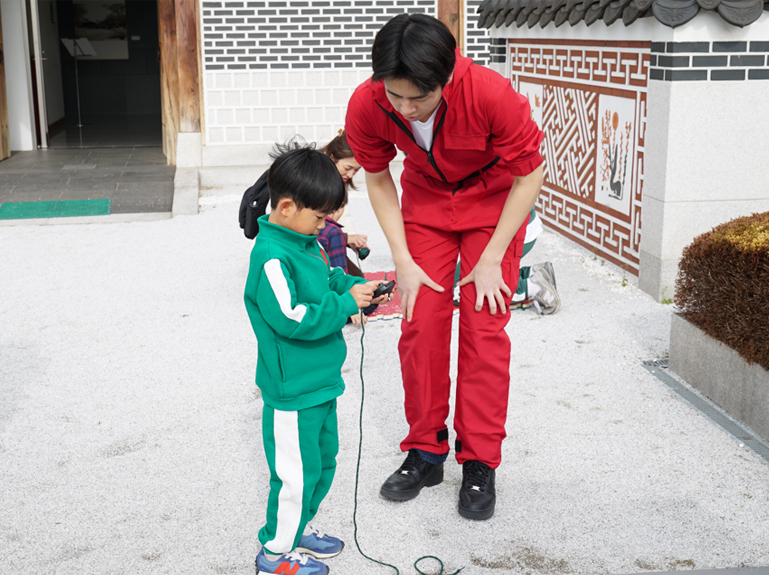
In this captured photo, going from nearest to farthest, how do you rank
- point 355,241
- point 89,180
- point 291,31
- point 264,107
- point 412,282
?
point 412,282 → point 355,241 → point 89,180 → point 291,31 → point 264,107

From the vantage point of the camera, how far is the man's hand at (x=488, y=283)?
104 inches

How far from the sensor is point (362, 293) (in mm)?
2307

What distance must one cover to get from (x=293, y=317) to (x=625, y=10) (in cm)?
374

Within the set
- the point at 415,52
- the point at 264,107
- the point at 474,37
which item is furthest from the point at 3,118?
the point at 415,52

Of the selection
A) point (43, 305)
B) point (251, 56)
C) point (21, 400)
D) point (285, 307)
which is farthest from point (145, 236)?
point (285, 307)

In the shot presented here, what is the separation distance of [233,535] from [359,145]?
4.14ft

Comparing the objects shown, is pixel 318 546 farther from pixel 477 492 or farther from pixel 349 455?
pixel 349 455

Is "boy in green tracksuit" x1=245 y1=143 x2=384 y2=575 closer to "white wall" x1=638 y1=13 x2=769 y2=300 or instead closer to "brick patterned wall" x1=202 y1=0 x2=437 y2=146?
"white wall" x1=638 y1=13 x2=769 y2=300

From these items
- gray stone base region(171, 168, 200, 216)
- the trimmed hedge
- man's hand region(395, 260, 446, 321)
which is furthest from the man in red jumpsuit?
gray stone base region(171, 168, 200, 216)

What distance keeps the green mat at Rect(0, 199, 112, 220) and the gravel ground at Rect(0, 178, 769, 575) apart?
246 centimetres

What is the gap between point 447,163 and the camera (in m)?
2.61

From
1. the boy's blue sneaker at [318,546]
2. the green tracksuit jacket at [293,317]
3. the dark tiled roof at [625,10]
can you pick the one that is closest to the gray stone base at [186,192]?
the dark tiled roof at [625,10]

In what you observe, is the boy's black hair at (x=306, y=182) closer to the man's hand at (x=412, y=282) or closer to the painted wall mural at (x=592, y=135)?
the man's hand at (x=412, y=282)

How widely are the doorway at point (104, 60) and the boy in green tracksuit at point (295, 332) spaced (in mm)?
14380
